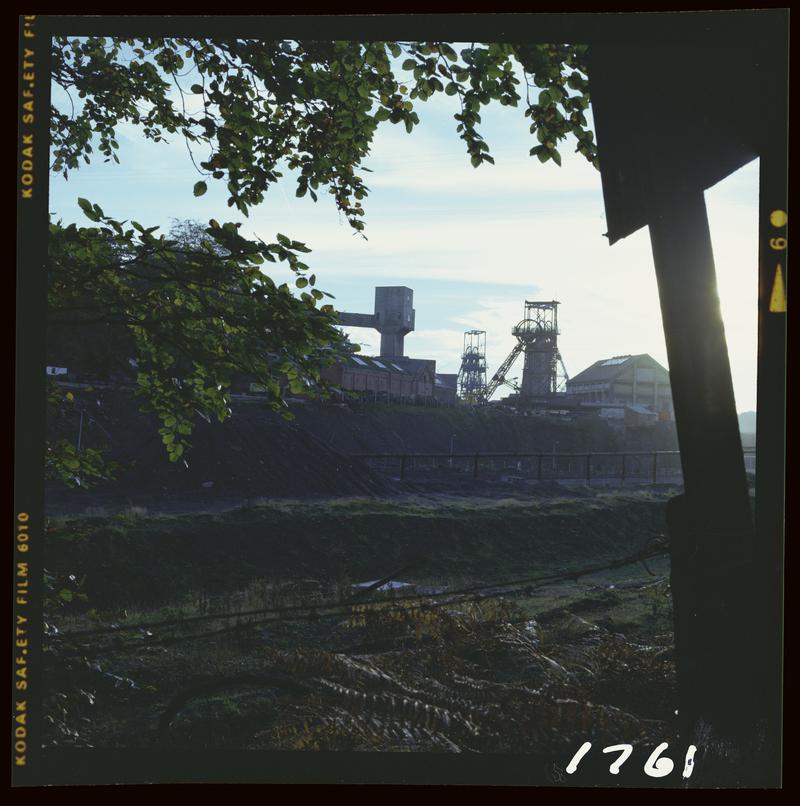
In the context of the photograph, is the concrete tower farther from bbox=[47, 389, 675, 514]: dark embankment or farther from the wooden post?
the wooden post

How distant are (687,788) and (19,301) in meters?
5.38

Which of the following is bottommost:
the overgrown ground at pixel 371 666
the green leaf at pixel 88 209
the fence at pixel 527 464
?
the overgrown ground at pixel 371 666

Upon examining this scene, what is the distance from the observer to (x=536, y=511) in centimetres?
1155

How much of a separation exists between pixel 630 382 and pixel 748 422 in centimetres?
158

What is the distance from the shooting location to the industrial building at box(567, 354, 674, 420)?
4881mm

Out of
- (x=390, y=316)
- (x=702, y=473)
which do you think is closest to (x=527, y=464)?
(x=390, y=316)

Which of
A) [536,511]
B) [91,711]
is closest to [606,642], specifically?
[91,711]

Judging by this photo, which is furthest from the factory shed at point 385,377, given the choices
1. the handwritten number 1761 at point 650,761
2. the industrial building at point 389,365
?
the handwritten number 1761 at point 650,761

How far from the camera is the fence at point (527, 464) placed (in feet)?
26.6

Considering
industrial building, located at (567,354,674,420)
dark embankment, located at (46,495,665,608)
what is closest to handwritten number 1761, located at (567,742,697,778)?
industrial building, located at (567,354,674,420)

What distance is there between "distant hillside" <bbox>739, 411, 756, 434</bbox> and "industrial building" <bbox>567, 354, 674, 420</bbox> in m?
0.46

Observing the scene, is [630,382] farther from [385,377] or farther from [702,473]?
[702,473]

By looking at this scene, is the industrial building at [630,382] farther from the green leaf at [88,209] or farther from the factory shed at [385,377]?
the green leaf at [88,209]

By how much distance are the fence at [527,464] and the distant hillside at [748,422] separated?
2884mm
